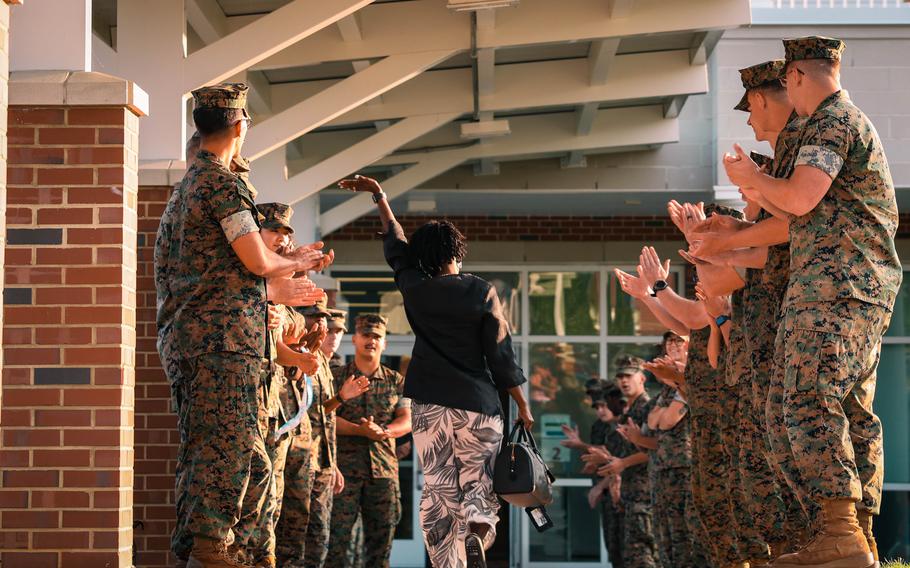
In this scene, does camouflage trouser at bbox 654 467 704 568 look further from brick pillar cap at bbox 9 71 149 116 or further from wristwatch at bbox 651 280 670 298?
brick pillar cap at bbox 9 71 149 116

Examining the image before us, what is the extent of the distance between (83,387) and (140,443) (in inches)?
72.9

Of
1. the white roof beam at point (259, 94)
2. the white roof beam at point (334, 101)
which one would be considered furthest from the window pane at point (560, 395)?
the white roof beam at point (334, 101)

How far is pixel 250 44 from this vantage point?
7930mm

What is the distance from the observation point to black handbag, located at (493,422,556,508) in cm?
630

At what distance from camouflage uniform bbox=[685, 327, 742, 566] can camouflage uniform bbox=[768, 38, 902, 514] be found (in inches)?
80.5

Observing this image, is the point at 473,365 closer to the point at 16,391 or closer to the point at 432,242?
the point at 432,242

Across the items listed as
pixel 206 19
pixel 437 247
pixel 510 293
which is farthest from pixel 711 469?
pixel 510 293

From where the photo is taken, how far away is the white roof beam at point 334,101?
933cm

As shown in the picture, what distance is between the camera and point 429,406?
655 centimetres

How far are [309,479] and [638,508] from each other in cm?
425

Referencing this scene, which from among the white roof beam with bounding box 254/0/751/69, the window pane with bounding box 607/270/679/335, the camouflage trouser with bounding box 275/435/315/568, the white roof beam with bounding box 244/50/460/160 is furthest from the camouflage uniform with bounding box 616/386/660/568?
the window pane with bounding box 607/270/679/335

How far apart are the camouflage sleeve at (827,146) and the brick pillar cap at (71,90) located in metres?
2.75

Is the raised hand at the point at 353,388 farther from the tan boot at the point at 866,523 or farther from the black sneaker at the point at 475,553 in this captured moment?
the tan boot at the point at 866,523

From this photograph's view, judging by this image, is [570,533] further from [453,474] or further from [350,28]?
[453,474]
